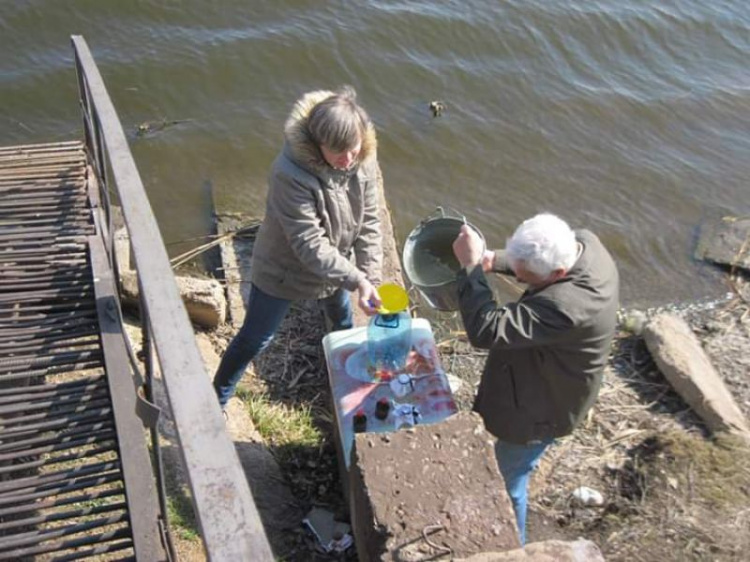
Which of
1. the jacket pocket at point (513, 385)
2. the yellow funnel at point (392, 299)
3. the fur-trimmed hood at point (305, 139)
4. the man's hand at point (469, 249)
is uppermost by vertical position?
the fur-trimmed hood at point (305, 139)

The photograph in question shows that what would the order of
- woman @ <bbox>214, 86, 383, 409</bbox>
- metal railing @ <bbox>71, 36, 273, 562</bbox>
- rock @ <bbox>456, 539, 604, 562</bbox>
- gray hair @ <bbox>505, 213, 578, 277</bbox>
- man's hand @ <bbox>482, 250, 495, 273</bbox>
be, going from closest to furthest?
metal railing @ <bbox>71, 36, 273, 562</bbox> → rock @ <bbox>456, 539, 604, 562</bbox> → gray hair @ <bbox>505, 213, 578, 277</bbox> → woman @ <bbox>214, 86, 383, 409</bbox> → man's hand @ <bbox>482, 250, 495, 273</bbox>

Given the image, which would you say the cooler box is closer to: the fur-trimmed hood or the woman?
the woman

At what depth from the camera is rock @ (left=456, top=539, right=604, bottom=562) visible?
2.50 meters

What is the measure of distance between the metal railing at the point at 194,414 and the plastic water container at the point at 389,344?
1610 millimetres

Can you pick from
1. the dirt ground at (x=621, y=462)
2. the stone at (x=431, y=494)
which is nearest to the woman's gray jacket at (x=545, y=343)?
the stone at (x=431, y=494)

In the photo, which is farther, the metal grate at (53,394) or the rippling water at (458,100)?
the rippling water at (458,100)

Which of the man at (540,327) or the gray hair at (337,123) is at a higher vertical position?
the gray hair at (337,123)

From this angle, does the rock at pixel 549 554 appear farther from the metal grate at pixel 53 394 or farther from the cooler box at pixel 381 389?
the metal grate at pixel 53 394

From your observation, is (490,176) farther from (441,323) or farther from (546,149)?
(441,323)

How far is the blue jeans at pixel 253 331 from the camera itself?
12.5 ft

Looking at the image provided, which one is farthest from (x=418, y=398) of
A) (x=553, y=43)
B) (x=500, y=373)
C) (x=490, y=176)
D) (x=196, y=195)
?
(x=553, y=43)

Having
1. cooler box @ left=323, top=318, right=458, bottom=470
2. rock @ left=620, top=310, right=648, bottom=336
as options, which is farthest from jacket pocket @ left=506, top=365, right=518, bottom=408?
rock @ left=620, top=310, right=648, bottom=336

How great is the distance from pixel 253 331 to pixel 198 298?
1.17 m

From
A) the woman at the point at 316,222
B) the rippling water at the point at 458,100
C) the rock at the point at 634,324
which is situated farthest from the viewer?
the rippling water at the point at 458,100
